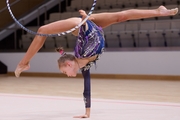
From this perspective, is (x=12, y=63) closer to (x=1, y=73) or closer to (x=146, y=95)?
(x=1, y=73)

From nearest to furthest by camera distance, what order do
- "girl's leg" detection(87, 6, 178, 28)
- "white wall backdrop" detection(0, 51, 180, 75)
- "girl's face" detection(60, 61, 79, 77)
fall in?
"girl's face" detection(60, 61, 79, 77) < "girl's leg" detection(87, 6, 178, 28) < "white wall backdrop" detection(0, 51, 180, 75)

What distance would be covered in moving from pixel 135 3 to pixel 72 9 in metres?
1.81

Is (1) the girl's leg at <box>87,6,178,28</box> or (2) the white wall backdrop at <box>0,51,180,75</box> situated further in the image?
(2) the white wall backdrop at <box>0,51,180,75</box>

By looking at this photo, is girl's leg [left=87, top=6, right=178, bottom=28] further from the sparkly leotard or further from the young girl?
the sparkly leotard

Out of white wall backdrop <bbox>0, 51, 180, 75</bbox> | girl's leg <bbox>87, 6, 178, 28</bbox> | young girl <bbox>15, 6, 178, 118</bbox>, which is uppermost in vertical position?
girl's leg <bbox>87, 6, 178, 28</bbox>

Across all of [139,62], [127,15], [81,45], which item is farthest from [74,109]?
[139,62]

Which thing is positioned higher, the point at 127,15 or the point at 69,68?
the point at 127,15

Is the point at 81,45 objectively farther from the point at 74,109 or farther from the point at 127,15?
the point at 74,109

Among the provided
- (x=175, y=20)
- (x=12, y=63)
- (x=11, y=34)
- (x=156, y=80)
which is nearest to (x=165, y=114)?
(x=156, y=80)

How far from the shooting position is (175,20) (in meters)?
7.36

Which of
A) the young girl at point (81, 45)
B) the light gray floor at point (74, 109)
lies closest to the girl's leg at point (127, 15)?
the young girl at point (81, 45)

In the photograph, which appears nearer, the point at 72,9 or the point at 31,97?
the point at 31,97

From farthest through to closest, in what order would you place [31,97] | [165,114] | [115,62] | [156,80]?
[115,62] < [156,80] < [31,97] < [165,114]

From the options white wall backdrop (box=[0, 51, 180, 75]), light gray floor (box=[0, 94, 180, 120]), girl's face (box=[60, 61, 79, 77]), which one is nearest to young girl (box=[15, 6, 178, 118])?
girl's face (box=[60, 61, 79, 77])
